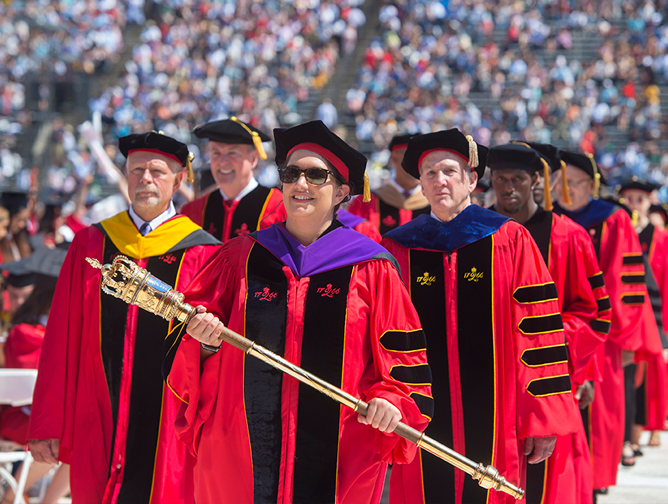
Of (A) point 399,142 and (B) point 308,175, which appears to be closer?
(B) point 308,175

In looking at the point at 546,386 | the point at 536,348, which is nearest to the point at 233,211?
the point at 536,348

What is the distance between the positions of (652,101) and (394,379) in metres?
18.6

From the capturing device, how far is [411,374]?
8.96 ft

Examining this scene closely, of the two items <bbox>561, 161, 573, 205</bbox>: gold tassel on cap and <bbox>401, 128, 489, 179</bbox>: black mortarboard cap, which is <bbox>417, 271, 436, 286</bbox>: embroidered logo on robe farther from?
<bbox>561, 161, 573, 205</bbox>: gold tassel on cap

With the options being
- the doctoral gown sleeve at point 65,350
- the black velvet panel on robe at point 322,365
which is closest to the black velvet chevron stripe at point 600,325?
the black velvet panel on robe at point 322,365

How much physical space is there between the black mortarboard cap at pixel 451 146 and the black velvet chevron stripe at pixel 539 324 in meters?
0.74

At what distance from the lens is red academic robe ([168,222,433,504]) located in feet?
8.91

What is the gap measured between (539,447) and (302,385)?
1194 mm

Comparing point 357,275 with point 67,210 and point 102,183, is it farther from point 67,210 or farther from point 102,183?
point 102,183

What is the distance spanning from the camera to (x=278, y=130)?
10.0 feet

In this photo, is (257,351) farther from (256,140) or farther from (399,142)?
(399,142)

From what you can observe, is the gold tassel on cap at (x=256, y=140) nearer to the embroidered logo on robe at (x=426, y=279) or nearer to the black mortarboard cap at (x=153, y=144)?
the black mortarboard cap at (x=153, y=144)

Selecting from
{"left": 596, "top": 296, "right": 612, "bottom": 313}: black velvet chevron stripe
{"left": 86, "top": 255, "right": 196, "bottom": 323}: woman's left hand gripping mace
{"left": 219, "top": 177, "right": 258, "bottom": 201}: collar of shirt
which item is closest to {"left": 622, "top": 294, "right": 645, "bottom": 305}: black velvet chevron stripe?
{"left": 596, "top": 296, "right": 612, "bottom": 313}: black velvet chevron stripe

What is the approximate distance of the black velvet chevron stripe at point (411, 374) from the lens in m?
2.71
